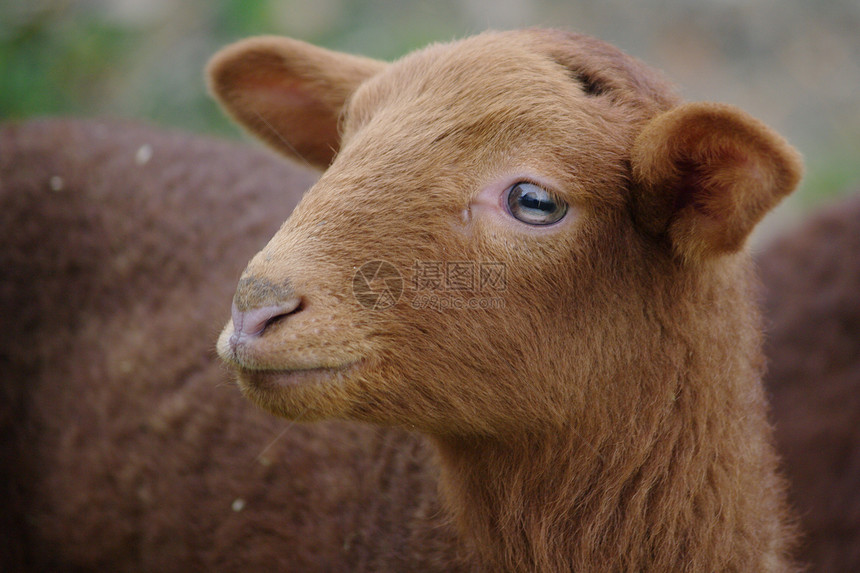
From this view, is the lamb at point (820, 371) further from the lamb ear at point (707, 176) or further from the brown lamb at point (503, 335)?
the lamb ear at point (707, 176)

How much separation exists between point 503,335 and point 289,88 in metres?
1.70

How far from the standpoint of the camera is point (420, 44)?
8930 mm

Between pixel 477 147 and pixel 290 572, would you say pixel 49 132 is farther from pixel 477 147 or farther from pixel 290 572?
pixel 477 147

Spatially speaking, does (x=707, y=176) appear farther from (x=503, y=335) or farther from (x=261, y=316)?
(x=261, y=316)

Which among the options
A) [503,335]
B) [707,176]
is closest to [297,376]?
[503,335]

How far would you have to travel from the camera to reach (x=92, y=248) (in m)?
4.60

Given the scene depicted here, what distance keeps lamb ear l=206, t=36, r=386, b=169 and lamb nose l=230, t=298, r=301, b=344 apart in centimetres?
132

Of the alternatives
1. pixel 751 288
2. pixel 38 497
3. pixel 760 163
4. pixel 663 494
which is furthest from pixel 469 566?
pixel 38 497

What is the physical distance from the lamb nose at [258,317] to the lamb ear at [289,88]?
4.33ft

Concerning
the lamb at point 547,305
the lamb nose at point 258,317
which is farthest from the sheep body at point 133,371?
the lamb nose at point 258,317

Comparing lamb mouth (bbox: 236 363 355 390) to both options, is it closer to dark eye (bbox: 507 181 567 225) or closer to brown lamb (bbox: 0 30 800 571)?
brown lamb (bbox: 0 30 800 571)

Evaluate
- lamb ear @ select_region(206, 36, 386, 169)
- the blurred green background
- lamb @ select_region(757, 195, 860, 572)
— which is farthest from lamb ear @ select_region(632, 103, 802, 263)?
the blurred green background

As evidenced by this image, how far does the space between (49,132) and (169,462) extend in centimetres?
212

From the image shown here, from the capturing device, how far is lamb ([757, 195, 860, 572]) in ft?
16.7
